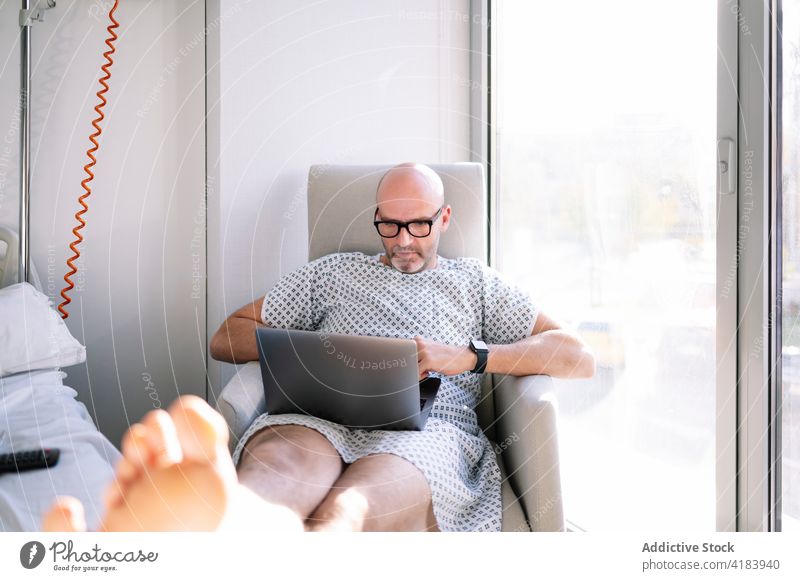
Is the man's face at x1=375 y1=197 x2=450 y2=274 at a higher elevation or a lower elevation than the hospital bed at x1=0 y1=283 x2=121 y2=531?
higher

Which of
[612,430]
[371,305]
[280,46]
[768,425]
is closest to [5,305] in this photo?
[371,305]

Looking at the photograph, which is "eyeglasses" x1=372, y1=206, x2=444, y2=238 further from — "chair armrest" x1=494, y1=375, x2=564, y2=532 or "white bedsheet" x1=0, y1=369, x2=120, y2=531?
"white bedsheet" x1=0, y1=369, x2=120, y2=531

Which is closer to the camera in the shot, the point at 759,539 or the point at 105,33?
the point at 759,539

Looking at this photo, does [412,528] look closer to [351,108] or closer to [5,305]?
[5,305]

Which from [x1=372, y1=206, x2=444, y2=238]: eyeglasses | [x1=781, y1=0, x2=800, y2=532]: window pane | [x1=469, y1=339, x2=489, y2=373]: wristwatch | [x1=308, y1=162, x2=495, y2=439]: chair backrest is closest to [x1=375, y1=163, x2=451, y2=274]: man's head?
[x1=372, y1=206, x2=444, y2=238]: eyeglasses

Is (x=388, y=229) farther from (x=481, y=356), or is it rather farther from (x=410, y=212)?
(x=481, y=356)

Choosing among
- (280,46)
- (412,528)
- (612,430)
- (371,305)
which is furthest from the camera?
(280,46)

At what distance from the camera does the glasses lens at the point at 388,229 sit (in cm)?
140

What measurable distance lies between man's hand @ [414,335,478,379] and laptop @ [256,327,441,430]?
0.10 ft

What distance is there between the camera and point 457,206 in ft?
5.16

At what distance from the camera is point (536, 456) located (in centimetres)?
104

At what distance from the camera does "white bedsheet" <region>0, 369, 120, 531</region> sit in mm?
870

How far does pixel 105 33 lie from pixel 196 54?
238 mm

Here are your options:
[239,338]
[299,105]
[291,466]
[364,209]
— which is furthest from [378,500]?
[299,105]
